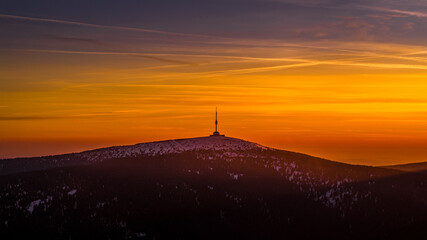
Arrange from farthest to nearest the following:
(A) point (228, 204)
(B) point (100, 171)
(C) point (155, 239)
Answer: (B) point (100, 171) → (A) point (228, 204) → (C) point (155, 239)

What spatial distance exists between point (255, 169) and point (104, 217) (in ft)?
128

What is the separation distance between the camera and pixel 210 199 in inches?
4685

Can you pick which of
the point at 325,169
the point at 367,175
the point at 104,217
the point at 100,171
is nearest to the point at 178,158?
the point at 100,171

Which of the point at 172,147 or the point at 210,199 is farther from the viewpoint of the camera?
the point at 172,147

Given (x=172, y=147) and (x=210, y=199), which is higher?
(x=172, y=147)

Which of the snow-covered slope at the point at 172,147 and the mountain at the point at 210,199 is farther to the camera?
the snow-covered slope at the point at 172,147

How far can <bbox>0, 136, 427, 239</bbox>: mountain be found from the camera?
110750 millimetres

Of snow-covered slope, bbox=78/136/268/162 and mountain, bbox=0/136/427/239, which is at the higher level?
snow-covered slope, bbox=78/136/268/162

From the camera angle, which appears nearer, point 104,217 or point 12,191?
point 104,217

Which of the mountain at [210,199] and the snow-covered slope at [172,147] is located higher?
the snow-covered slope at [172,147]

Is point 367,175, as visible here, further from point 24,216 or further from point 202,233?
point 24,216

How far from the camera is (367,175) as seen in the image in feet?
430

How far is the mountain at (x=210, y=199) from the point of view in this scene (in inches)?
4360

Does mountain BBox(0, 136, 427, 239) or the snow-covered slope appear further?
the snow-covered slope
